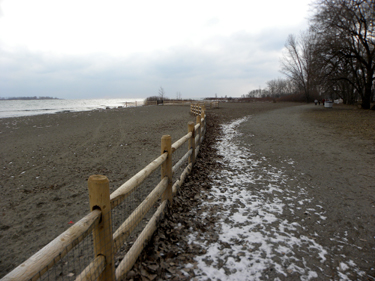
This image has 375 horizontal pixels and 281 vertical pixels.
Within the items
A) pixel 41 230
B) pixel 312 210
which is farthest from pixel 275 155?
pixel 41 230

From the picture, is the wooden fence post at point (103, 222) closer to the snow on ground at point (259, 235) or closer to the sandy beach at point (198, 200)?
the sandy beach at point (198, 200)

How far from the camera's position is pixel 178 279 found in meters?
2.61

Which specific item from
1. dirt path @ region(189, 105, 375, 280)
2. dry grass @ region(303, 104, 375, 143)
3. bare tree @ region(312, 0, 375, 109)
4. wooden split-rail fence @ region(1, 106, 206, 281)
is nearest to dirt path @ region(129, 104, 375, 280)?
dirt path @ region(189, 105, 375, 280)

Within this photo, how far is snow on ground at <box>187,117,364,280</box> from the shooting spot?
2.78 meters

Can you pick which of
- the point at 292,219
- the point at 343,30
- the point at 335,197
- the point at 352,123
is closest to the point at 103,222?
the point at 292,219

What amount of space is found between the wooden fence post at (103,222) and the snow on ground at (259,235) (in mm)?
1166

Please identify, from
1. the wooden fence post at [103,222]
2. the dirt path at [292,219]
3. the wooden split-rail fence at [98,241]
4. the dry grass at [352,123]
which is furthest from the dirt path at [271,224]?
the dry grass at [352,123]

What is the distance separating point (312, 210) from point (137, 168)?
457cm

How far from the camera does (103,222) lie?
6.52 feet

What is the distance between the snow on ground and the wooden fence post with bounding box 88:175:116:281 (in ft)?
3.83

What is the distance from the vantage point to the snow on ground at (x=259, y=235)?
2.78m

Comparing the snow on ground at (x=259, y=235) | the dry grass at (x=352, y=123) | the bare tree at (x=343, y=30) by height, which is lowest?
the snow on ground at (x=259, y=235)

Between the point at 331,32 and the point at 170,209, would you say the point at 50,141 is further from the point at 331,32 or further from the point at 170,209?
the point at 331,32

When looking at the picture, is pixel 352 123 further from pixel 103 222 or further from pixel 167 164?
pixel 103 222
